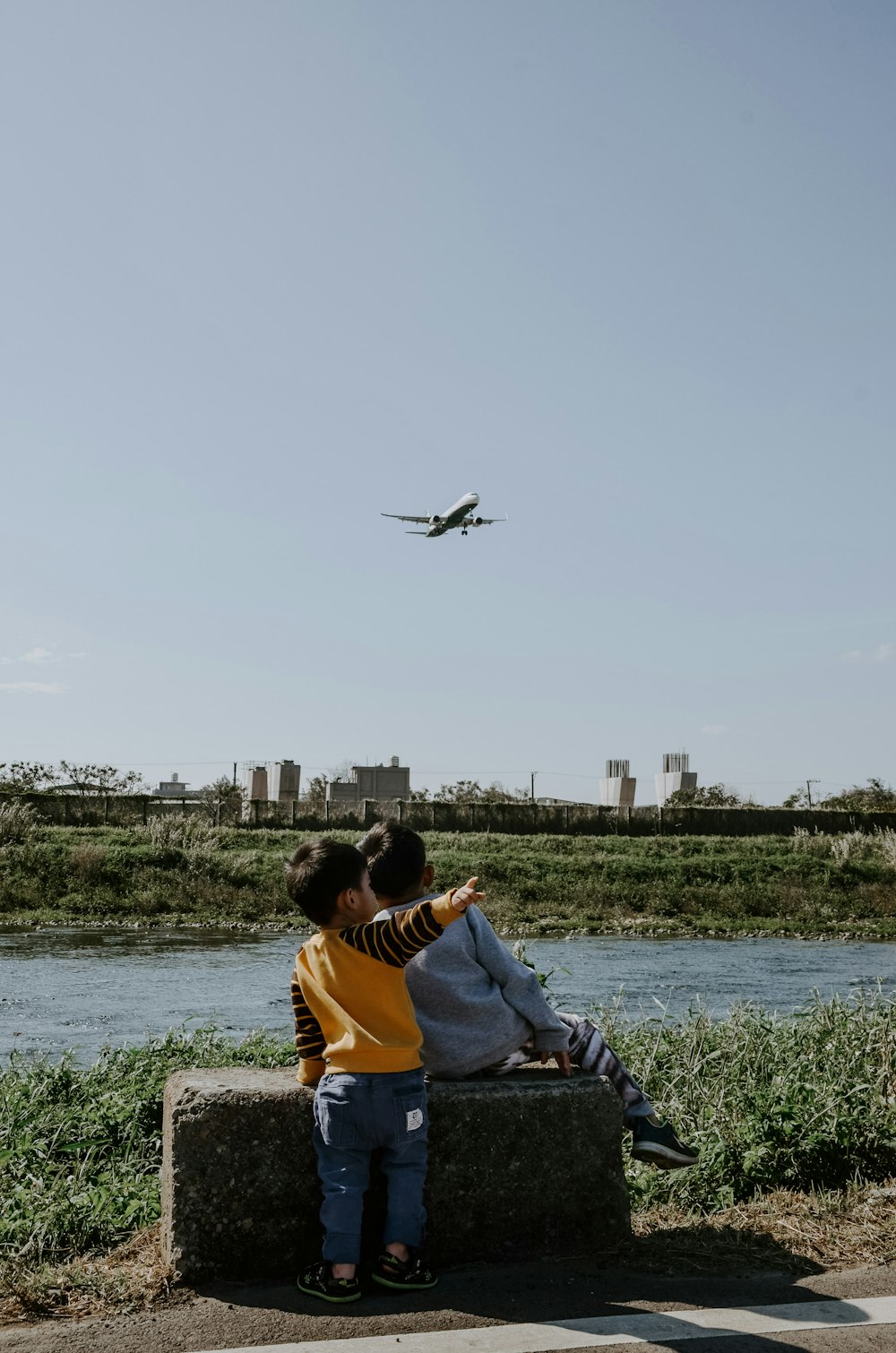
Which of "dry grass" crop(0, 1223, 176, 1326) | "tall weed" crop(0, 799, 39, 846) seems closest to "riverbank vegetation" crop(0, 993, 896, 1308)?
"dry grass" crop(0, 1223, 176, 1326)

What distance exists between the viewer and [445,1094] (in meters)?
3.89

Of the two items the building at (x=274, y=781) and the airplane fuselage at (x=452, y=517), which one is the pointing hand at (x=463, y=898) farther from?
the building at (x=274, y=781)

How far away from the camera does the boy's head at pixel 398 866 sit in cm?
414

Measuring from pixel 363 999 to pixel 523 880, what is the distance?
25837mm

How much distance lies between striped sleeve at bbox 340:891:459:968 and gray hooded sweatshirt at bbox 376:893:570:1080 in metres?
0.35

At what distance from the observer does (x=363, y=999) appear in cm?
378

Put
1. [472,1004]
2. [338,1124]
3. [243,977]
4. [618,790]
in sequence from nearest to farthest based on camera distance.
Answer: [338,1124], [472,1004], [243,977], [618,790]

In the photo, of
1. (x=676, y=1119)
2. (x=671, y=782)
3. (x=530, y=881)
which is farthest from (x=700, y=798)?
(x=676, y=1119)

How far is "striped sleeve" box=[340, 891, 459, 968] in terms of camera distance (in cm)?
362

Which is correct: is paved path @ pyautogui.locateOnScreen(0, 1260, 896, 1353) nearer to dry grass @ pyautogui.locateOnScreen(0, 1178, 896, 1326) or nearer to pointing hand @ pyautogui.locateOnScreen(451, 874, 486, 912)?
dry grass @ pyautogui.locateOnScreen(0, 1178, 896, 1326)

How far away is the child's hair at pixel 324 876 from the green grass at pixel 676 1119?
4.76 feet

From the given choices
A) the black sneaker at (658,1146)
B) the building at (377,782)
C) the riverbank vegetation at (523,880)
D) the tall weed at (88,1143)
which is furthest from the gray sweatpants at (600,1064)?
the building at (377,782)

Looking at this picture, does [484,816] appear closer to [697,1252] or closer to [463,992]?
[463,992]

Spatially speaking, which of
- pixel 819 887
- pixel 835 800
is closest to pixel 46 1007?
pixel 819 887
